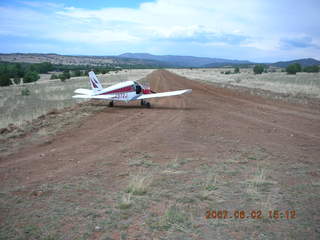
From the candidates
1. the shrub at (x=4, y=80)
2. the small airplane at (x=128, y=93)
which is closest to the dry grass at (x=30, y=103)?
the small airplane at (x=128, y=93)

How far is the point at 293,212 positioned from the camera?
16.9 feet

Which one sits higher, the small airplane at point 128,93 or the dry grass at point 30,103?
the small airplane at point 128,93

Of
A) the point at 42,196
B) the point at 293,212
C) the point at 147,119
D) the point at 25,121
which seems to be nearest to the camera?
the point at 293,212

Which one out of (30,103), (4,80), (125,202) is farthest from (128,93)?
(4,80)

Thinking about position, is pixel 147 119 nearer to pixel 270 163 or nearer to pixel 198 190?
pixel 270 163

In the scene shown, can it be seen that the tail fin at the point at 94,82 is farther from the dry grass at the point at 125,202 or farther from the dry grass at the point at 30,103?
the dry grass at the point at 125,202

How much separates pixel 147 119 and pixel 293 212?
30.5ft

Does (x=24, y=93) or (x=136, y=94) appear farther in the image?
(x=24, y=93)

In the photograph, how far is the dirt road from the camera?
486 cm

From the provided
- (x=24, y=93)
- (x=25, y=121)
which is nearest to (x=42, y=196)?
(x=25, y=121)
